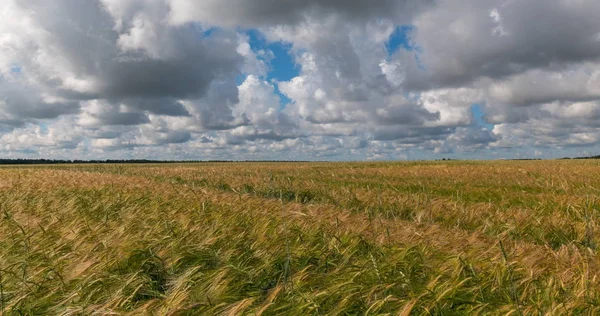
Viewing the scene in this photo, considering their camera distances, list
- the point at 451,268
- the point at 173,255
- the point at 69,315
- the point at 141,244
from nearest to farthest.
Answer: the point at 69,315
the point at 451,268
the point at 173,255
the point at 141,244

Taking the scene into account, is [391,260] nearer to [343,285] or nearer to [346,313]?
[343,285]

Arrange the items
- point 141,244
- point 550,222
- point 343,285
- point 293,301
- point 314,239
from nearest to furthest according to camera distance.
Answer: point 293,301 < point 343,285 < point 141,244 < point 314,239 < point 550,222

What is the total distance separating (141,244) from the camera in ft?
12.5

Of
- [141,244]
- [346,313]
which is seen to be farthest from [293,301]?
[141,244]

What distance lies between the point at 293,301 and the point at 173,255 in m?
1.40

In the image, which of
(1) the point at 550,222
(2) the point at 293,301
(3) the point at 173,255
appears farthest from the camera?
(1) the point at 550,222

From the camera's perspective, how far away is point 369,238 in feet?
14.4

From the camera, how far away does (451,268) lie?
127 inches

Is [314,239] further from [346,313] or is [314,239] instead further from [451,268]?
[346,313]

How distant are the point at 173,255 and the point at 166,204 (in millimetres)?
3556

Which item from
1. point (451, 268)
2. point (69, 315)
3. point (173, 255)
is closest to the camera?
point (69, 315)

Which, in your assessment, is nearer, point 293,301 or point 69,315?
point 69,315

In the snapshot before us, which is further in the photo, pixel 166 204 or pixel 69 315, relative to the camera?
pixel 166 204

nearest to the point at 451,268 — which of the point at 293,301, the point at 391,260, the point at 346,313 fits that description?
the point at 391,260
